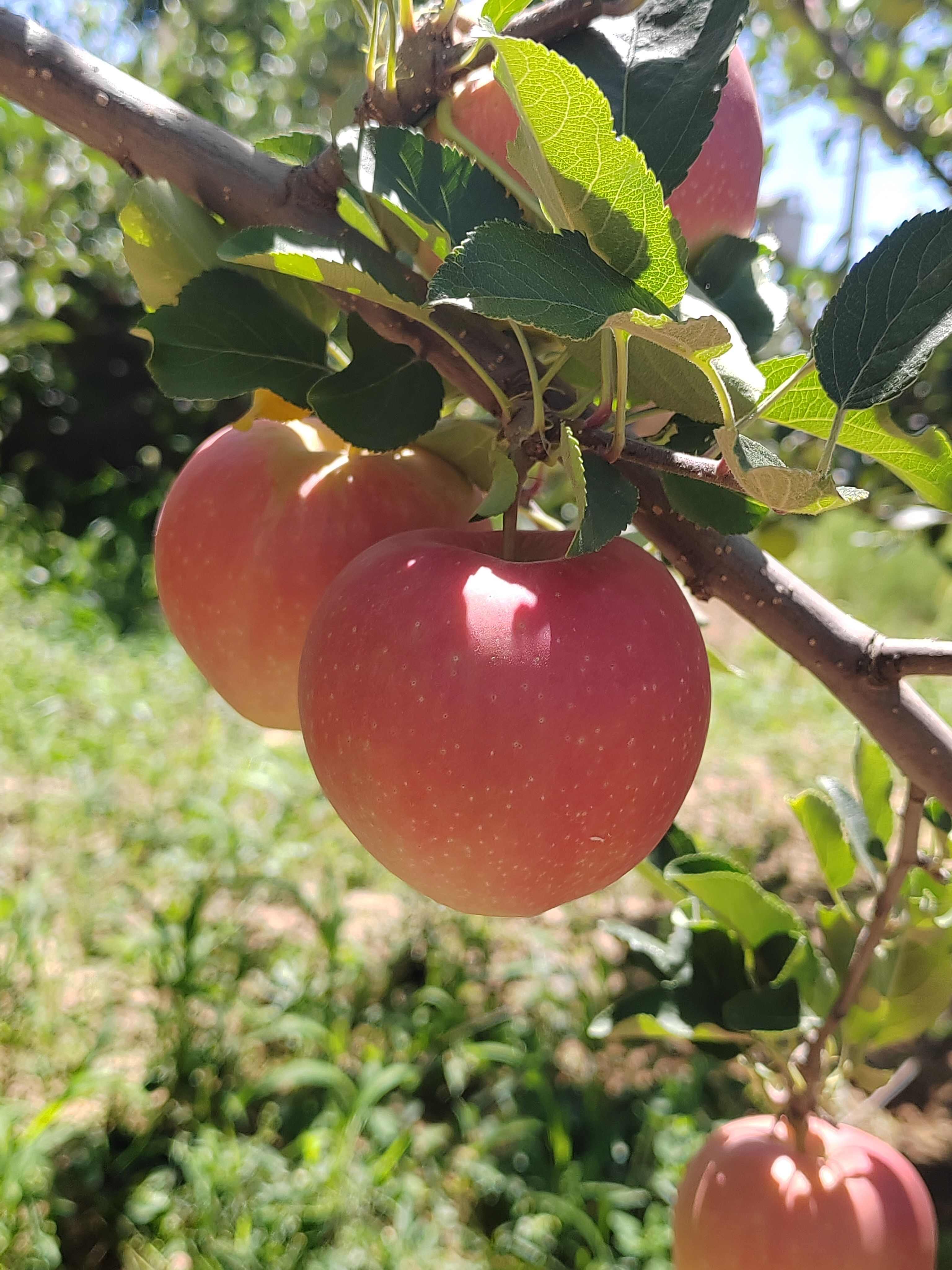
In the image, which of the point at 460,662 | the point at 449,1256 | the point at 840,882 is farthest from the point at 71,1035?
the point at 460,662

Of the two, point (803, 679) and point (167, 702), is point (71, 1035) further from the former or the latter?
point (803, 679)

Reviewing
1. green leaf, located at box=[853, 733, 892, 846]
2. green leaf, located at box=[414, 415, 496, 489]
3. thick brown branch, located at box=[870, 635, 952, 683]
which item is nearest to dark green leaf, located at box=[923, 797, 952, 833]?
green leaf, located at box=[853, 733, 892, 846]

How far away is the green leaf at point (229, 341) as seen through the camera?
14.2 inches

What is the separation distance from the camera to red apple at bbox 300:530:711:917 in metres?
0.30

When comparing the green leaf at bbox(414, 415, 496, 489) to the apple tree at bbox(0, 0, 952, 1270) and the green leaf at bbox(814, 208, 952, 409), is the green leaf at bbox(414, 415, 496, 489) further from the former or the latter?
the green leaf at bbox(814, 208, 952, 409)

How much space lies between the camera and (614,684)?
0.31 m

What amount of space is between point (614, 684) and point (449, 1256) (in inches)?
37.9

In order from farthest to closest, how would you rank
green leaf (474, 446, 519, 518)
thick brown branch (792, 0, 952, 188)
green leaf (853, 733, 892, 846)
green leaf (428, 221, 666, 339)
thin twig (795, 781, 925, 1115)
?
thick brown branch (792, 0, 952, 188) < green leaf (853, 733, 892, 846) < thin twig (795, 781, 925, 1115) < green leaf (474, 446, 519, 518) < green leaf (428, 221, 666, 339)

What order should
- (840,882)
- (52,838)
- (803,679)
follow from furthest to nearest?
(803,679), (52,838), (840,882)

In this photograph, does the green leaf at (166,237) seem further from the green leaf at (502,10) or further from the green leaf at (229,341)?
the green leaf at (502,10)

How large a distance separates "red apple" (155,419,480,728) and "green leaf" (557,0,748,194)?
0.16 metres

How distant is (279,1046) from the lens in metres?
1.28

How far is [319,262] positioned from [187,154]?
0.45 feet

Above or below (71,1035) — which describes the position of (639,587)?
above
